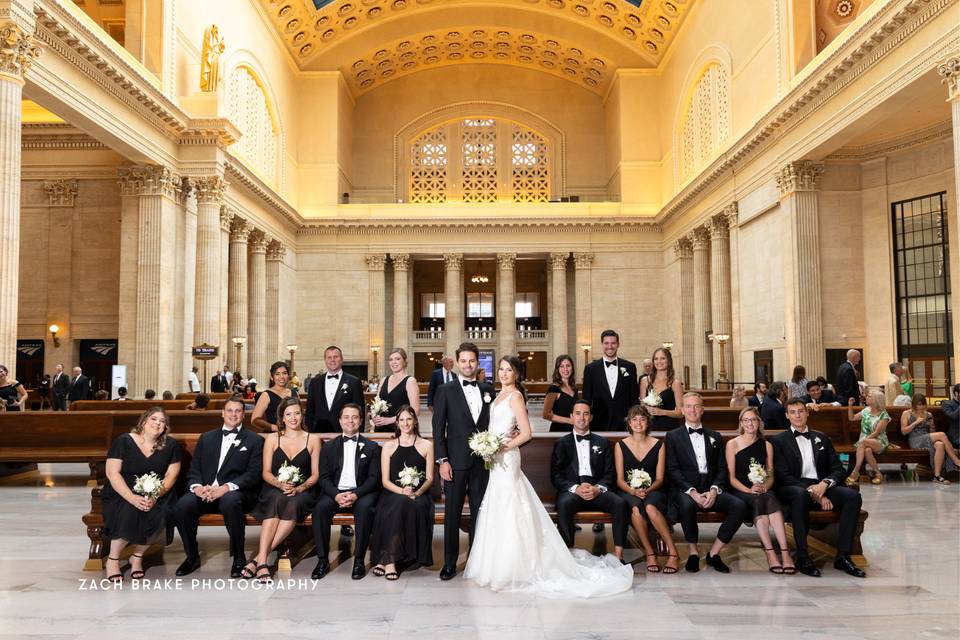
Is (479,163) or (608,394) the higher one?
(479,163)

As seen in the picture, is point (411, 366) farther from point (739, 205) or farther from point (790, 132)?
point (790, 132)

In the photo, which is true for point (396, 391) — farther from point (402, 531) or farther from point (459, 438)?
point (402, 531)

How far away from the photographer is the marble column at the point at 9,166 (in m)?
14.6

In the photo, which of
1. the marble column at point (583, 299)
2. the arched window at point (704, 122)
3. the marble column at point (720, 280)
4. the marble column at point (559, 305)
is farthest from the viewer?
the marble column at point (559, 305)

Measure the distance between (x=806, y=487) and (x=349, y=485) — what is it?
390cm

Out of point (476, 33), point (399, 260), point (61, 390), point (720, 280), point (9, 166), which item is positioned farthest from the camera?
point (399, 260)

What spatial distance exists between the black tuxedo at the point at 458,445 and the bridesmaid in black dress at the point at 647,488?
126 centimetres

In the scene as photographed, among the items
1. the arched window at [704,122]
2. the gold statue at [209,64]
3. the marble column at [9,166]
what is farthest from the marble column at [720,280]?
the marble column at [9,166]

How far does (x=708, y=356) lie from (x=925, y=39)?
56.1 ft

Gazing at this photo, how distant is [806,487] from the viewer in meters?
6.77

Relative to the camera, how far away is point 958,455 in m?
11.5

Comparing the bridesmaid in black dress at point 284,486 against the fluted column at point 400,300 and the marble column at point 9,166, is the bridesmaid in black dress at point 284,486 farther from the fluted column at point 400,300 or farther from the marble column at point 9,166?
the fluted column at point 400,300

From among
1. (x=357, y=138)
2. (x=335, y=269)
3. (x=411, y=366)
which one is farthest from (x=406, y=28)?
(x=411, y=366)

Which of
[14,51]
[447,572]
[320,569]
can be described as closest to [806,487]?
A: [447,572]
